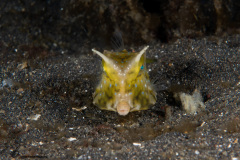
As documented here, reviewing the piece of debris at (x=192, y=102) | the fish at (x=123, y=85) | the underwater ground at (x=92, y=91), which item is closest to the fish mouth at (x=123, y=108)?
the fish at (x=123, y=85)

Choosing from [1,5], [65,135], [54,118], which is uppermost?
[1,5]

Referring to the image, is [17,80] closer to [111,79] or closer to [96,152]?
[111,79]

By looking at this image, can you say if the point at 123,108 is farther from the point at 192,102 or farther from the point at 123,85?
the point at 192,102

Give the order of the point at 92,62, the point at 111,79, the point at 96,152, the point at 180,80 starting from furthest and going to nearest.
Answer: the point at 92,62 < the point at 180,80 < the point at 111,79 < the point at 96,152

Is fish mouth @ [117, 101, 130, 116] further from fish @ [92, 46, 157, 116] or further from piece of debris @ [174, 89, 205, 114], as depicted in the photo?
piece of debris @ [174, 89, 205, 114]

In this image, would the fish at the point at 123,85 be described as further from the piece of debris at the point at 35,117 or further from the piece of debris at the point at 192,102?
the piece of debris at the point at 35,117

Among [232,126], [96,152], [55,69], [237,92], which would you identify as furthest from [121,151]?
[55,69]

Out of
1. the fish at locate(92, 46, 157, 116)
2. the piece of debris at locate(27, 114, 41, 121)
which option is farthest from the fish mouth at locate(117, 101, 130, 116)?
the piece of debris at locate(27, 114, 41, 121)
